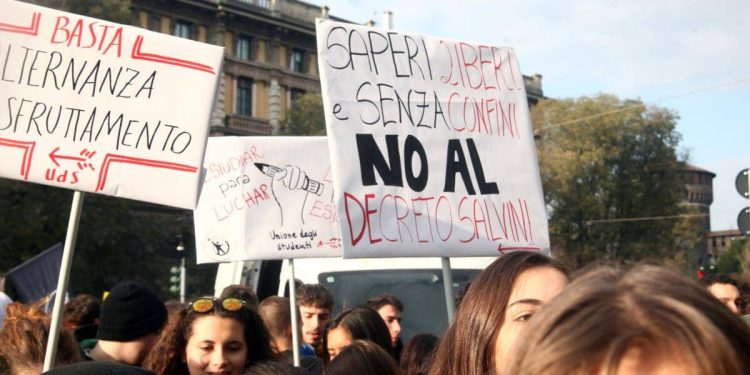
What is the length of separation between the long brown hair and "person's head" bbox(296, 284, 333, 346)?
2508mm

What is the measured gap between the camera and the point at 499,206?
15.1 feet

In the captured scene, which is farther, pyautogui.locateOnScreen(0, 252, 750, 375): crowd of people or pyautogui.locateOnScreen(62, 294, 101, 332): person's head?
pyautogui.locateOnScreen(62, 294, 101, 332): person's head

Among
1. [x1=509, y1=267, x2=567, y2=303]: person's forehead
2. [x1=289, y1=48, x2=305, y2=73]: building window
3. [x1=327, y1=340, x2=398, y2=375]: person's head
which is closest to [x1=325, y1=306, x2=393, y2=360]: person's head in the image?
[x1=327, y1=340, x2=398, y2=375]: person's head

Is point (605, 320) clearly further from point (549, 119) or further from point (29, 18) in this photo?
point (549, 119)

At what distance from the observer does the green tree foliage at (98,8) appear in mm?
23875

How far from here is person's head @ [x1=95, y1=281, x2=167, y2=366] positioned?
13.7 ft

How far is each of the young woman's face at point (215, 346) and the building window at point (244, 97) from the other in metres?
41.0

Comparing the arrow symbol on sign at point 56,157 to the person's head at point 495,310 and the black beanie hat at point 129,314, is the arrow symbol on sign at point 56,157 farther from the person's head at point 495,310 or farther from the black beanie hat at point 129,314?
the person's head at point 495,310

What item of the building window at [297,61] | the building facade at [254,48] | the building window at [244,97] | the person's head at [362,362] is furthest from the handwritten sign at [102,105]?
the building window at [297,61]

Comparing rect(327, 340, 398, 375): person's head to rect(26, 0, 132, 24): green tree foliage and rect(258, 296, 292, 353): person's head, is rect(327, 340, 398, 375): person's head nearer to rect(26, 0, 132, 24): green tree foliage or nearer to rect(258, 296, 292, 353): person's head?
rect(258, 296, 292, 353): person's head

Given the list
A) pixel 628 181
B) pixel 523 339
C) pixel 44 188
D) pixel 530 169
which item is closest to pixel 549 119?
pixel 628 181

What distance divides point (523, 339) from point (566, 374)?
0.32ft

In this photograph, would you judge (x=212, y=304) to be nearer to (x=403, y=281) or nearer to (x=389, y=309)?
(x=389, y=309)

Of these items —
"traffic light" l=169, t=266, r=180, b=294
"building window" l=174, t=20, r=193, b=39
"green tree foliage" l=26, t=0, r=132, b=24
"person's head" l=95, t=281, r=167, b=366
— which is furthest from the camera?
"building window" l=174, t=20, r=193, b=39
